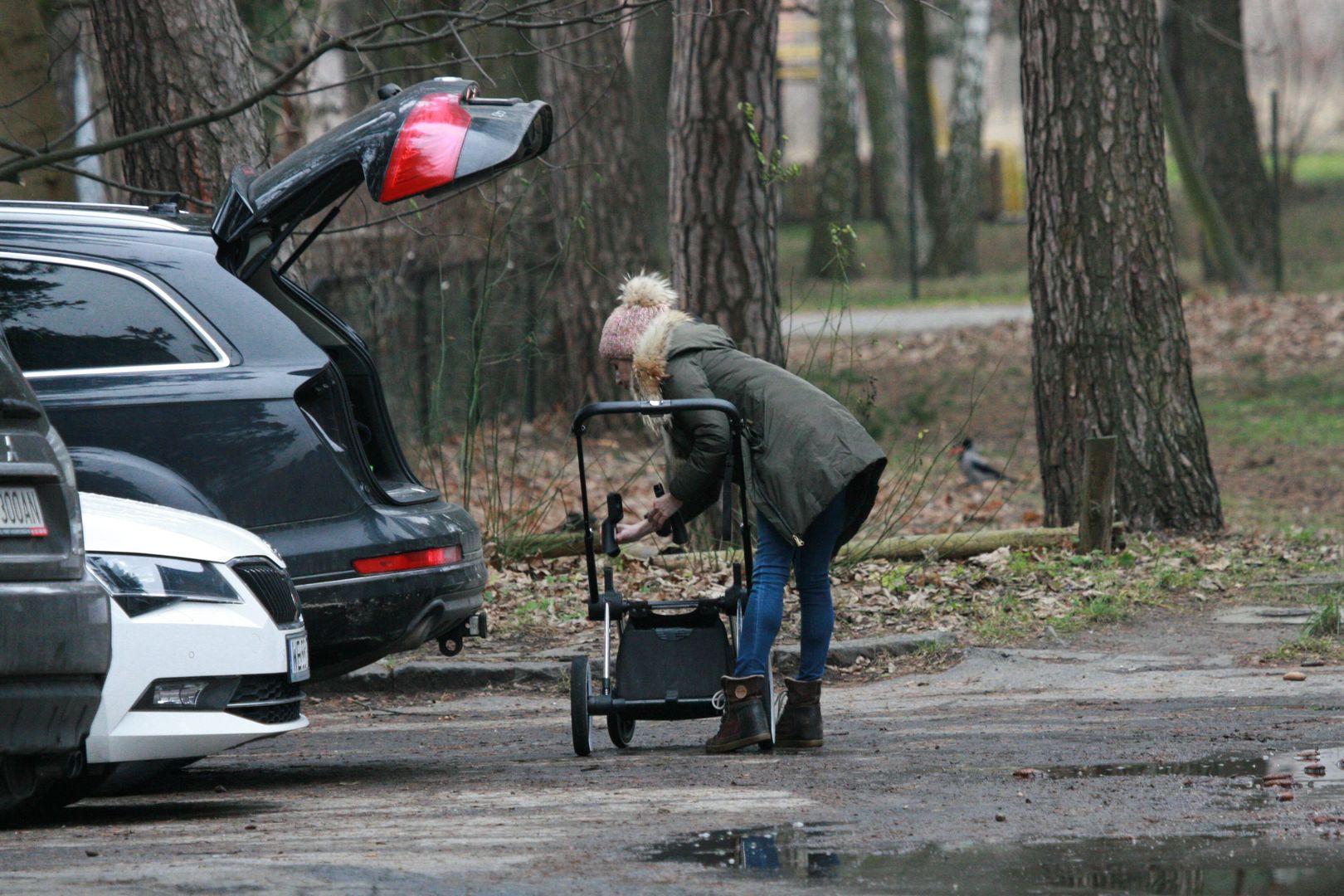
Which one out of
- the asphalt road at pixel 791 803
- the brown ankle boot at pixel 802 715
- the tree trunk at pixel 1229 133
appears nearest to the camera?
the asphalt road at pixel 791 803

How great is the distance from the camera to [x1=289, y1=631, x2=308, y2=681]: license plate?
19.9ft

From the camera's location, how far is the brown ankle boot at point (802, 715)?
23.2 feet

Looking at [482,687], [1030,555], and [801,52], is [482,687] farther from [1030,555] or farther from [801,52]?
[801,52]

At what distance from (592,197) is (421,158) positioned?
10990 mm

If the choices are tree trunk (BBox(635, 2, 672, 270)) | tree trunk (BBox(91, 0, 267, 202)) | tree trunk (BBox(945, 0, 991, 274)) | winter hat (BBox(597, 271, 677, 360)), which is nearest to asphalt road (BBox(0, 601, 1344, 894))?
winter hat (BBox(597, 271, 677, 360))

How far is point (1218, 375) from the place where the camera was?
69.3 ft

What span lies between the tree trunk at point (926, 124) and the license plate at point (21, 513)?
98.5 feet

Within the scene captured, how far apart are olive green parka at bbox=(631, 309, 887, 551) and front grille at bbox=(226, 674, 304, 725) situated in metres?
1.59

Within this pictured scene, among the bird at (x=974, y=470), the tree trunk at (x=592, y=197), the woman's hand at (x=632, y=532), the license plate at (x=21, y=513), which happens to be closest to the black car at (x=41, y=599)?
the license plate at (x=21, y=513)

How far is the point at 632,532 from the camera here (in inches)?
272

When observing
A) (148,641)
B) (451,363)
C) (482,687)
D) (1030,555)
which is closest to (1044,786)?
(148,641)

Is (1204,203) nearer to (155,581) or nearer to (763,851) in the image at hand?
(155,581)

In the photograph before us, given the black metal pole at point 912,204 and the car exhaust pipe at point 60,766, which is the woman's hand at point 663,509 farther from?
the black metal pole at point 912,204

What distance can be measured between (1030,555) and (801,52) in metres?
50.7
